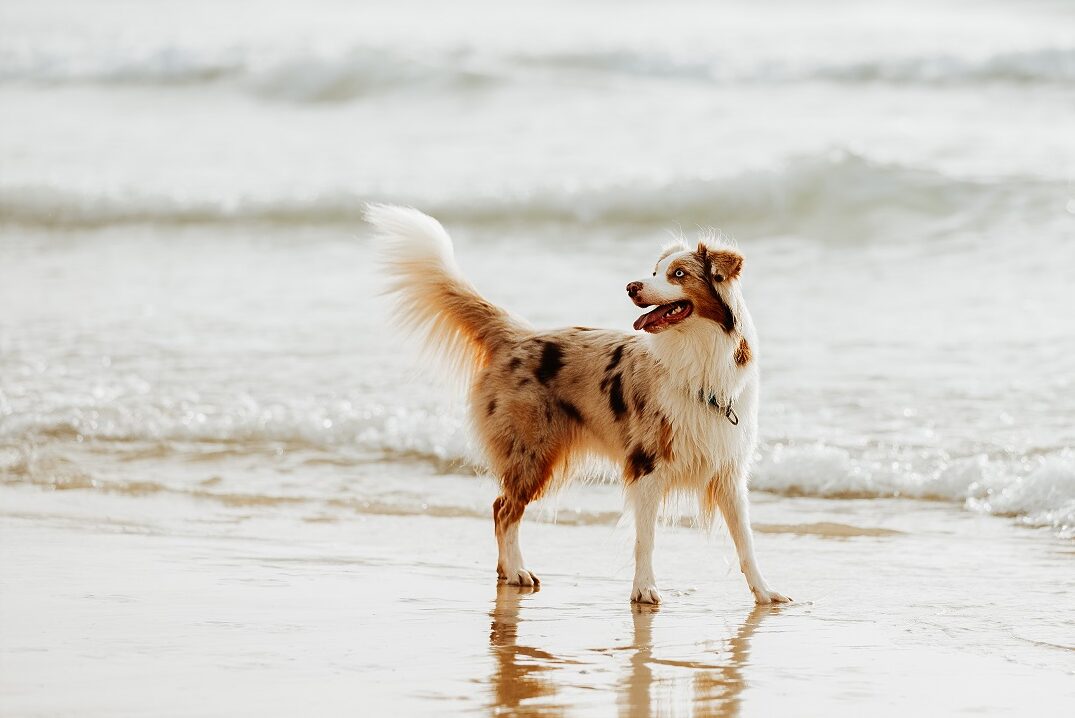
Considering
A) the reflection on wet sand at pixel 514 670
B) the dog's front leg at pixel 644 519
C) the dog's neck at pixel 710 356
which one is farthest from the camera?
the dog's front leg at pixel 644 519

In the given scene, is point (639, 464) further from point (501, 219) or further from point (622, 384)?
point (501, 219)

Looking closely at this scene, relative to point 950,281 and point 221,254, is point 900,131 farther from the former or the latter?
point 221,254

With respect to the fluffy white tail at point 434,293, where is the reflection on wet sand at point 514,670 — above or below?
below

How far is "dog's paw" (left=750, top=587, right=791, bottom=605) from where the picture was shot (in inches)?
216

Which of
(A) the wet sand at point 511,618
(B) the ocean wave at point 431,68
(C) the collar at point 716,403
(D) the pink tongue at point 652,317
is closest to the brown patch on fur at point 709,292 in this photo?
(D) the pink tongue at point 652,317

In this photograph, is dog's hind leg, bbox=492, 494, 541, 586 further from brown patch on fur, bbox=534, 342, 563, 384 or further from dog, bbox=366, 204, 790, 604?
brown patch on fur, bbox=534, 342, 563, 384

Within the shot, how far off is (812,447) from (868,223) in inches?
244

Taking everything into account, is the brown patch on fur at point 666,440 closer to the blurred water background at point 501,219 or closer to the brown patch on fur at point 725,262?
the brown patch on fur at point 725,262

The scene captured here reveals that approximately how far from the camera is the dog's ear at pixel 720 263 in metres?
5.34

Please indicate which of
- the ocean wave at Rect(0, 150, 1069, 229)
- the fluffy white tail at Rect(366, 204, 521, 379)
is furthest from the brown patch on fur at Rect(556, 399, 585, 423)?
the ocean wave at Rect(0, 150, 1069, 229)

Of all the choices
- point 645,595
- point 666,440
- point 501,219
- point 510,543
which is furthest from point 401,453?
point 501,219

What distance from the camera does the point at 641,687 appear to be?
4.24 m

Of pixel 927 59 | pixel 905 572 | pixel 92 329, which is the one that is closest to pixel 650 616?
pixel 905 572

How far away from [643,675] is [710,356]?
151 cm
